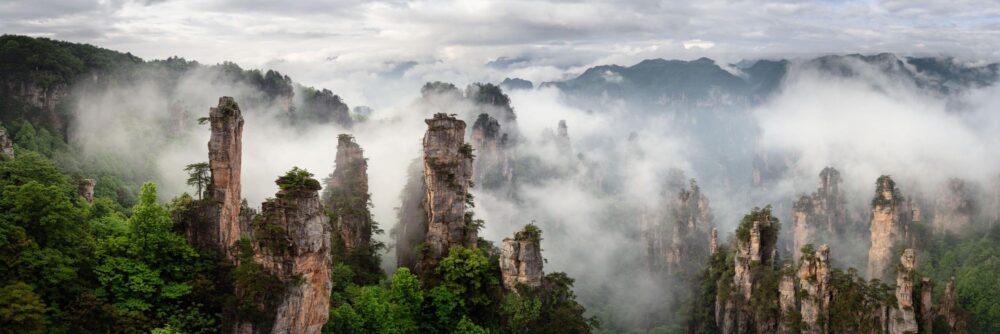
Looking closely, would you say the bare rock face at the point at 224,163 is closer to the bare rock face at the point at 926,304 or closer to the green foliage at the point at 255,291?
the green foliage at the point at 255,291

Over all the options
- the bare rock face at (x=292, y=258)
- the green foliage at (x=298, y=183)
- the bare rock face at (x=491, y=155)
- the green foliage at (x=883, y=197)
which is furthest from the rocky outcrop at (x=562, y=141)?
the bare rock face at (x=292, y=258)

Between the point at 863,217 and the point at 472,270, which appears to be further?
Answer: the point at 863,217

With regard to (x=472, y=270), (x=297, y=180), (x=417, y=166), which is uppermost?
(x=417, y=166)

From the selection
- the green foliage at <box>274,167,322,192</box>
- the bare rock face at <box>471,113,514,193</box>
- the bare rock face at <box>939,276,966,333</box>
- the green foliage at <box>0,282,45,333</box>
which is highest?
the bare rock face at <box>471,113,514,193</box>

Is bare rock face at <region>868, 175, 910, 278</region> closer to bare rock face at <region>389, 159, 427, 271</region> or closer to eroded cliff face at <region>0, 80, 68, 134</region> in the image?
bare rock face at <region>389, 159, 427, 271</region>

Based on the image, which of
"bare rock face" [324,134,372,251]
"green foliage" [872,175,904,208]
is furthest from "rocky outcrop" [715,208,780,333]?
"green foliage" [872,175,904,208]

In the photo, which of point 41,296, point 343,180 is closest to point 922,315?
point 343,180

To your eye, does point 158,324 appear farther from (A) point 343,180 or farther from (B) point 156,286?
(A) point 343,180
